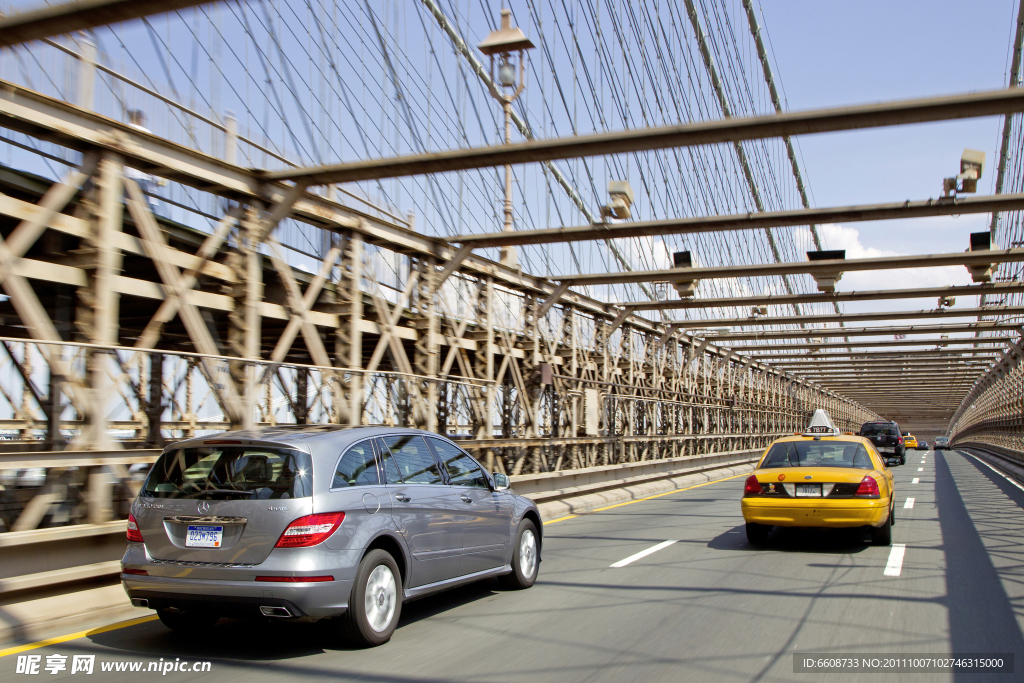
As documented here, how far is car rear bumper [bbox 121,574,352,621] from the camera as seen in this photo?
555cm

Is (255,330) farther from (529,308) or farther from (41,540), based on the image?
(529,308)

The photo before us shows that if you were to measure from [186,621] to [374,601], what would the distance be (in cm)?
161

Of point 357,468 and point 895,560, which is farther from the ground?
point 357,468

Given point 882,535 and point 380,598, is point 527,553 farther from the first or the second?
point 882,535

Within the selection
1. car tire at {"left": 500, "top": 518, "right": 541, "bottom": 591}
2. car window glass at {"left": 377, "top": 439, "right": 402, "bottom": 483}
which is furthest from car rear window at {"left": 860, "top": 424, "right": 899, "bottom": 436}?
car window glass at {"left": 377, "top": 439, "right": 402, "bottom": 483}

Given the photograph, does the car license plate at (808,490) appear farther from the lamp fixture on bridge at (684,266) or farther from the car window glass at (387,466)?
the lamp fixture on bridge at (684,266)

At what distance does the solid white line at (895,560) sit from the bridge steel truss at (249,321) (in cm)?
661

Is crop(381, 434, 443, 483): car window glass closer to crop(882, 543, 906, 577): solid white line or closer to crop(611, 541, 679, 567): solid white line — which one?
crop(611, 541, 679, 567): solid white line

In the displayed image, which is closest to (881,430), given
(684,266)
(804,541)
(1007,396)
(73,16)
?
(1007,396)

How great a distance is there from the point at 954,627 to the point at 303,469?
16.8ft

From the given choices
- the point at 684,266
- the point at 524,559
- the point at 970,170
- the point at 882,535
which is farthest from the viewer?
the point at 684,266

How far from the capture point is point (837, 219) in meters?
15.8

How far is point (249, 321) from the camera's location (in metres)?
11.4

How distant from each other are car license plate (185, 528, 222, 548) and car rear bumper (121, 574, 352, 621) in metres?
0.24
